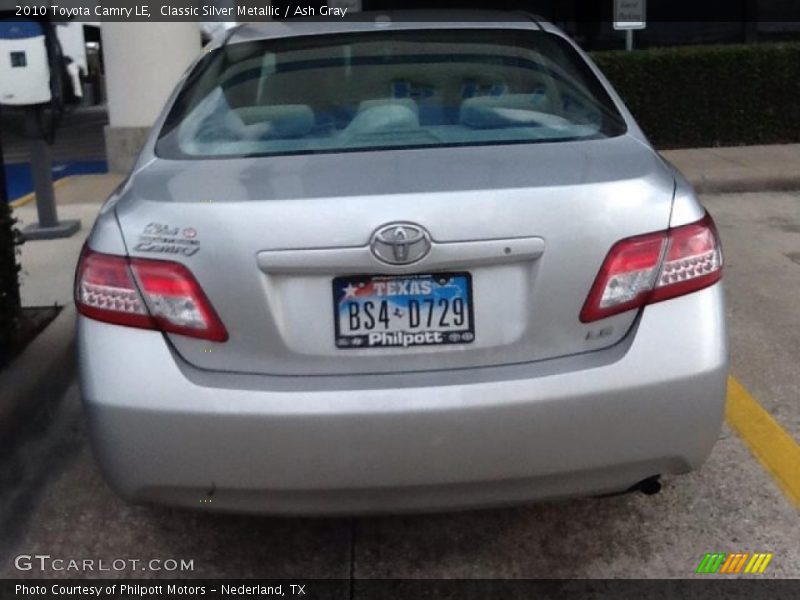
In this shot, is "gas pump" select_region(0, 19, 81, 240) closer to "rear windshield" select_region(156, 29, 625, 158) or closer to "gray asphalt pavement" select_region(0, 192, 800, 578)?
"rear windshield" select_region(156, 29, 625, 158)

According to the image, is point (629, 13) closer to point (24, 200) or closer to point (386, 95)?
point (24, 200)

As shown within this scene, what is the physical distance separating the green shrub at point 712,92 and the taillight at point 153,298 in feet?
28.5

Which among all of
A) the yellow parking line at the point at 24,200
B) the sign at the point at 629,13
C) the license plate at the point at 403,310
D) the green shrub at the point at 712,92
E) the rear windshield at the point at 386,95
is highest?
the rear windshield at the point at 386,95

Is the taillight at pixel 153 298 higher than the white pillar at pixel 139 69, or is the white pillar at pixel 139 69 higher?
the taillight at pixel 153 298

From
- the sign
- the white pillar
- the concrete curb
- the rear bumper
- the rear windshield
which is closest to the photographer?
the rear bumper

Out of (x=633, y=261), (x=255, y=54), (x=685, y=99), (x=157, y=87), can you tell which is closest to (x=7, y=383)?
(x=255, y=54)

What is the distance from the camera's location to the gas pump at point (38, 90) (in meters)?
6.75

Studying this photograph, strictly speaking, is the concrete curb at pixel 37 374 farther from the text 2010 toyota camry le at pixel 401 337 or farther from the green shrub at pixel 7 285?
the text 2010 toyota camry le at pixel 401 337

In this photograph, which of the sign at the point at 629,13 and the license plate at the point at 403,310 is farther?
the sign at the point at 629,13

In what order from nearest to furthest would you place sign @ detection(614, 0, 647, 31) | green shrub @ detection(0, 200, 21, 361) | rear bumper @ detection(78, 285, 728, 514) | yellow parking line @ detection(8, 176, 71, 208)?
rear bumper @ detection(78, 285, 728, 514)
green shrub @ detection(0, 200, 21, 361)
yellow parking line @ detection(8, 176, 71, 208)
sign @ detection(614, 0, 647, 31)

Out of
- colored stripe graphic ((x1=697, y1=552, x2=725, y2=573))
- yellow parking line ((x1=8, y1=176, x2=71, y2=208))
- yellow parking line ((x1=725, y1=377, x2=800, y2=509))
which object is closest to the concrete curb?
colored stripe graphic ((x1=697, y1=552, x2=725, y2=573))

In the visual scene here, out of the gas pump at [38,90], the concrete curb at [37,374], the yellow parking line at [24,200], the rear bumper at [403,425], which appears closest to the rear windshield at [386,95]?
the rear bumper at [403,425]

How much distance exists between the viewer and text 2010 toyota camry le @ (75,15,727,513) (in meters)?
2.40

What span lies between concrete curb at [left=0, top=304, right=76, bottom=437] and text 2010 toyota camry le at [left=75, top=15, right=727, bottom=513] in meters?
1.55
